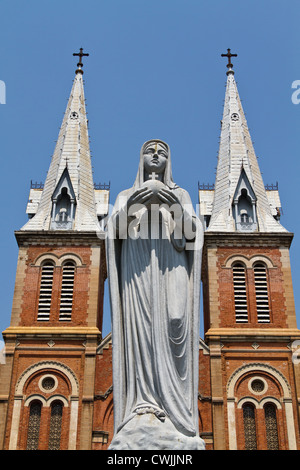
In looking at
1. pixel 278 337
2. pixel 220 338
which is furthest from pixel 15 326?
pixel 278 337

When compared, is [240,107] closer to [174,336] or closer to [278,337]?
[278,337]

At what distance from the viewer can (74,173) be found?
37.8 metres

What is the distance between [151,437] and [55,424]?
25.8m

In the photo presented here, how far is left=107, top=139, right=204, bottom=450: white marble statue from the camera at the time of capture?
19.2 feet

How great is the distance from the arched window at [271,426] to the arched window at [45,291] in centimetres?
997

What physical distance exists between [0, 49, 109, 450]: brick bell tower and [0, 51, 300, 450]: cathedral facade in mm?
44

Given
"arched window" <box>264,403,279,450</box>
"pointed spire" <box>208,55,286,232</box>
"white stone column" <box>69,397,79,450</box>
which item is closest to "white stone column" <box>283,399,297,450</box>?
"arched window" <box>264,403,279,450</box>

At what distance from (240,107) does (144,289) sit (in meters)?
36.3

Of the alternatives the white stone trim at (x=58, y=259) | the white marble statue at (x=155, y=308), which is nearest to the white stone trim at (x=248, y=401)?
the white stone trim at (x=58, y=259)

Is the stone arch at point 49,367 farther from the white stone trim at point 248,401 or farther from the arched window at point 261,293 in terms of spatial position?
the arched window at point 261,293

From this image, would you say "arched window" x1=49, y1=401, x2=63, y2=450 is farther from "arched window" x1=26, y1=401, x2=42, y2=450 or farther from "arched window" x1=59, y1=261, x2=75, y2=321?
"arched window" x1=59, y1=261, x2=75, y2=321

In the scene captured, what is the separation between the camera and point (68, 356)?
31875mm

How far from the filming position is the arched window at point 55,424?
29.8m

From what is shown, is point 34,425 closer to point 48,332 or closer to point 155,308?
point 48,332
